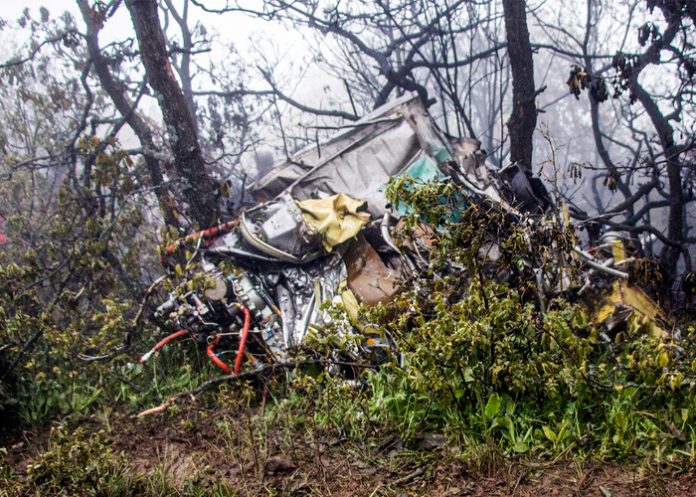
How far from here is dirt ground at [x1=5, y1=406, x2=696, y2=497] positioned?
2.63 metres

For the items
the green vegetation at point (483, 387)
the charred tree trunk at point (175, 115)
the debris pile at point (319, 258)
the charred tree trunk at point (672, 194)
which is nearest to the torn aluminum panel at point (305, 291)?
the debris pile at point (319, 258)

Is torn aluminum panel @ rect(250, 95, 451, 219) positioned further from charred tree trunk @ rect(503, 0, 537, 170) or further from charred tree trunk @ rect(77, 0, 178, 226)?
charred tree trunk @ rect(77, 0, 178, 226)

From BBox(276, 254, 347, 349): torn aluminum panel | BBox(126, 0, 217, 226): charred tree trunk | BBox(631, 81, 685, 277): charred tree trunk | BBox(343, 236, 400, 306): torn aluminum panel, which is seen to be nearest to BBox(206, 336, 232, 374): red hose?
BBox(276, 254, 347, 349): torn aluminum panel

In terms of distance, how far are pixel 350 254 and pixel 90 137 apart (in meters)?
3.14

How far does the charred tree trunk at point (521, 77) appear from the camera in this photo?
5793 millimetres

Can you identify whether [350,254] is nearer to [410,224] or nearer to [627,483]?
[410,224]

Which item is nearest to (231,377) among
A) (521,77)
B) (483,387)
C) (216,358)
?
(216,358)

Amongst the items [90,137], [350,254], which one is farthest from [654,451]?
[90,137]

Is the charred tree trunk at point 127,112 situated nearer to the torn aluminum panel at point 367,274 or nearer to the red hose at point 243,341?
the red hose at point 243,341

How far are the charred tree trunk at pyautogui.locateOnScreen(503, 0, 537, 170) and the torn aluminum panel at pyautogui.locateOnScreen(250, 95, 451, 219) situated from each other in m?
0.95

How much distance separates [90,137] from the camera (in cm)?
568

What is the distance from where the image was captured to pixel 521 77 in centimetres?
587

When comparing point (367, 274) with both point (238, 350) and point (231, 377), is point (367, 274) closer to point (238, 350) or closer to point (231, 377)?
point (238, 350)

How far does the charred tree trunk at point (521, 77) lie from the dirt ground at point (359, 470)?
3.71 metres
